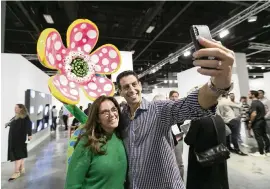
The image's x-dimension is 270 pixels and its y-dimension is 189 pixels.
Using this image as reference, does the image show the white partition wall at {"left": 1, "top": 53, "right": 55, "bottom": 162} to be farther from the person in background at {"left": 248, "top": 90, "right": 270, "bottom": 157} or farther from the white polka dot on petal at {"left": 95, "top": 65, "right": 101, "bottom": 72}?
the person in background at {"left": 248, "top": 90, "right": 270, "bottom": 157}

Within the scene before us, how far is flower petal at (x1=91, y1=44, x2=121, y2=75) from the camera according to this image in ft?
4.88

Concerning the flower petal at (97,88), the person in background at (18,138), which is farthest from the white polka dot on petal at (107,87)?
the person in background at (18,138)

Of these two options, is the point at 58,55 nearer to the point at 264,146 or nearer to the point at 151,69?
the point at 264,146

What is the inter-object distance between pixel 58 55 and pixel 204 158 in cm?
166

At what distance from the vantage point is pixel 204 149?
2.09 meters

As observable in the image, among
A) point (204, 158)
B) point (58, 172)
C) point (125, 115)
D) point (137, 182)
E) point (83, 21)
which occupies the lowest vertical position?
point (58, 172)

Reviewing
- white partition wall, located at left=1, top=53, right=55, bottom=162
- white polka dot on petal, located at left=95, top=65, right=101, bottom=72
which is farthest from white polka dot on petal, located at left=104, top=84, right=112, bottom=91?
white partition wall, located at left=1, top=53, right=55, bottom=162

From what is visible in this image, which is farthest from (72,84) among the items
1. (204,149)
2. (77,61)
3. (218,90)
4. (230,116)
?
(230,116)

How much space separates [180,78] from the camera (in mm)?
8383

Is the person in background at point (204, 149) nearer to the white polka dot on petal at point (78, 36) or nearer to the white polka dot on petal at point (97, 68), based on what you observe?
the white polka dot on petal at point (97, 68)

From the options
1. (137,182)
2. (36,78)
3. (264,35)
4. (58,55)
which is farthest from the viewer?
(264,35)

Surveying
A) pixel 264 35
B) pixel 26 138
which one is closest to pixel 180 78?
pixel 264 35

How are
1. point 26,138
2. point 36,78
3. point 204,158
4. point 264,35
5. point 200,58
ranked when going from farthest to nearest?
point 264,35, point 36,78, point 26,138, point 204,158, point 200,58

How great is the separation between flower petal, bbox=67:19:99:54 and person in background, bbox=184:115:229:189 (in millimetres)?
1261
